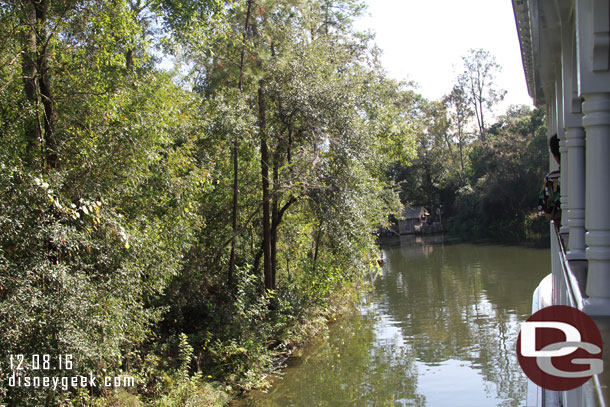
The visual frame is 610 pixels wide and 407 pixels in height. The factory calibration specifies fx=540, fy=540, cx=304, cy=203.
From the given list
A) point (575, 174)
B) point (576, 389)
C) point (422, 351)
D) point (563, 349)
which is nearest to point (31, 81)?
point (575, 174)

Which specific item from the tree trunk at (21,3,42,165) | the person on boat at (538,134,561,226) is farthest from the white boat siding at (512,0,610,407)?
the tree trunk at (21,3,42,165)

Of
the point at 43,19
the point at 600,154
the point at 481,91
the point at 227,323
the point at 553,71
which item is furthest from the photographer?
the point at 481,91

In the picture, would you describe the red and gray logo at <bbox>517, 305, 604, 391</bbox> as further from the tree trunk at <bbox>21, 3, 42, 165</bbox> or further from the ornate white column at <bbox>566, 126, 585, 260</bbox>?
the tree trunk at <bbox>21, 3, 42, 165</bbox>

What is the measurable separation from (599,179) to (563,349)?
1016 millimetres

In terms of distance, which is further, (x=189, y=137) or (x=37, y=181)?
(x=189, y=137)

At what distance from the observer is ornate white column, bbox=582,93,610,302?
3.10 metres

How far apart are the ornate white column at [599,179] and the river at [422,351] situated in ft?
27.5

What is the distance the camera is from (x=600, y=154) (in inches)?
123

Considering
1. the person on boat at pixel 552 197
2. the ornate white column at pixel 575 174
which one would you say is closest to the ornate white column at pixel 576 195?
the ornate white column at pixel 575 174

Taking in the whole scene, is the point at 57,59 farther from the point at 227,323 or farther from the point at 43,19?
the point at 227,323

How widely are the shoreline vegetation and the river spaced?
→ 3.29ft

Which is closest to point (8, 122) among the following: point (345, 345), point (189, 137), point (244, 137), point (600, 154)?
point (189, 137)

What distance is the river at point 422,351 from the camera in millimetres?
11203

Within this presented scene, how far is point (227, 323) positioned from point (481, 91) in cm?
A: 5124
